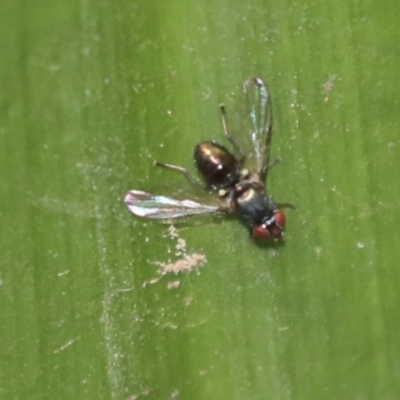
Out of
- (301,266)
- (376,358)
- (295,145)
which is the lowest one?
(376,358)

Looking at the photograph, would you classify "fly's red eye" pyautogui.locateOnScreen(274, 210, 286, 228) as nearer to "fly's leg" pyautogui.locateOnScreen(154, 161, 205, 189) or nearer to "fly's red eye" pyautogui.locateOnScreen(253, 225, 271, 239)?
"fly's red eye" pyautogui.locateOnScreen(253, 225, 271, 239)

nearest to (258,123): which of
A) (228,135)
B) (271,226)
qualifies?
(228,135)

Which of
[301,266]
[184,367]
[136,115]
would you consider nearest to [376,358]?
[301,266]

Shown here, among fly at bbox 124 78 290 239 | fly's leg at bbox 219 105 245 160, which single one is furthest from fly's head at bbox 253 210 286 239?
fly's leg at bbox 219 105 245 160

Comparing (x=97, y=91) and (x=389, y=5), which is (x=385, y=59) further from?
(x=97, y=91)

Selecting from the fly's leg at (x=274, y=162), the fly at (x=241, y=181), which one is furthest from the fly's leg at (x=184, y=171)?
the fly's leg at (x=274, y=162)

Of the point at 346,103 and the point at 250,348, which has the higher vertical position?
the point at 346,103

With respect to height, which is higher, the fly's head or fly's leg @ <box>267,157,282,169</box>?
fly's leg @ <box>267,157,282,169</box>

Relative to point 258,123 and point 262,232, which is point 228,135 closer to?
point 258,123
